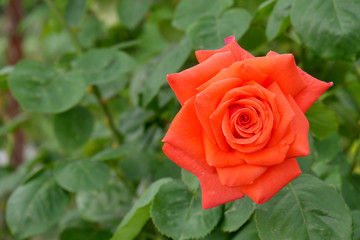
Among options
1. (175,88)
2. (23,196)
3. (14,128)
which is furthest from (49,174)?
(175,88)

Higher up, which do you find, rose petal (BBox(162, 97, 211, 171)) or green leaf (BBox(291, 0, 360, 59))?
rose petal (BBox(162, 97, 211, 171))

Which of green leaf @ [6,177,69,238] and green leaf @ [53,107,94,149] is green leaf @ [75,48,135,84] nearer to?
green leaf @ [53,107,94,149]

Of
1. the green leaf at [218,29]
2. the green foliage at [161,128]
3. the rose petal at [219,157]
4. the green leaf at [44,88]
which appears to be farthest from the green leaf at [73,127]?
the rose petal at [219,157]

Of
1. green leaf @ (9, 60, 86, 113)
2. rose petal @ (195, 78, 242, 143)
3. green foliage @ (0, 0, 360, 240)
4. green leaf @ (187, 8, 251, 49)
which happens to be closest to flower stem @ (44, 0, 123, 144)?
green foliage @ (0, 0, 360, 240)

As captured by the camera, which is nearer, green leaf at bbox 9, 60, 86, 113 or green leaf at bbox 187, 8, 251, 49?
green leaf at bbox 187, 8, 251, 49

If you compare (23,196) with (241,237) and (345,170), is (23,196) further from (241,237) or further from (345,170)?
(345,170)

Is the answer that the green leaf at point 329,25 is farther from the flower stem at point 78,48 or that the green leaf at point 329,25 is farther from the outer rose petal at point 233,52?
the flower stem at point 78,48

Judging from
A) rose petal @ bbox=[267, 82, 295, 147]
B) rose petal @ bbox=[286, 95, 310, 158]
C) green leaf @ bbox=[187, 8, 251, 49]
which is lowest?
green leaf @ bbox=[187, 8, 251, 49]

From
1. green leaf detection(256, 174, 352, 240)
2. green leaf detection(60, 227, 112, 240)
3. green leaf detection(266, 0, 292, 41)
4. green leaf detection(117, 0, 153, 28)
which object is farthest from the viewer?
green leaf detection(117, 0, 153, 28)
